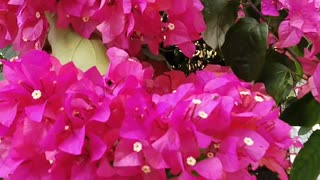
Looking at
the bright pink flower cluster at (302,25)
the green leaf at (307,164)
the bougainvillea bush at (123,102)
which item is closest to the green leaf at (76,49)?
the bougainvillea bush at (123,102)

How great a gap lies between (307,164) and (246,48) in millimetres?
192

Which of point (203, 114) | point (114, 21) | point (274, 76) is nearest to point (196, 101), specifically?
point (203, 114)

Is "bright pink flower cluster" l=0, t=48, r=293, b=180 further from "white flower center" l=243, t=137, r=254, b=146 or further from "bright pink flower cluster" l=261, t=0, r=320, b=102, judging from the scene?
"bright pink flower cluster" l=261, t=0, r=320, b=102

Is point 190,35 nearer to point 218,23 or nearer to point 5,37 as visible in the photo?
point 218,23

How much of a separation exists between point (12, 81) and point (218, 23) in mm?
273

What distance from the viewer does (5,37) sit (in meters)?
0.61

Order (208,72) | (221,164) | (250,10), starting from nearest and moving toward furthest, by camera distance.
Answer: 1. (221,164)
2. (208,72)
3. (250,10)

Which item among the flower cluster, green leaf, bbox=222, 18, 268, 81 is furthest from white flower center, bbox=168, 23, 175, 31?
green leaf, bbox=222, 18, 268, 81

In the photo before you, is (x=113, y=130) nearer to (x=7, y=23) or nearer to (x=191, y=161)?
(x=191, y=161)

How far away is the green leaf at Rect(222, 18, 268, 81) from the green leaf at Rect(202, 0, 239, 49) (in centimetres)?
1

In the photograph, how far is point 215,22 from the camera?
0.65 metres

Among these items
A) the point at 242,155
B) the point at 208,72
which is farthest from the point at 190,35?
the point at 242,155

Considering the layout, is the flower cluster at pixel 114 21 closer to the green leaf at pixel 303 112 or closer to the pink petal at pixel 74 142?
the pink petal at pixel 74 142

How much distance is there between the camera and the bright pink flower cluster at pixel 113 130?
0.45m
